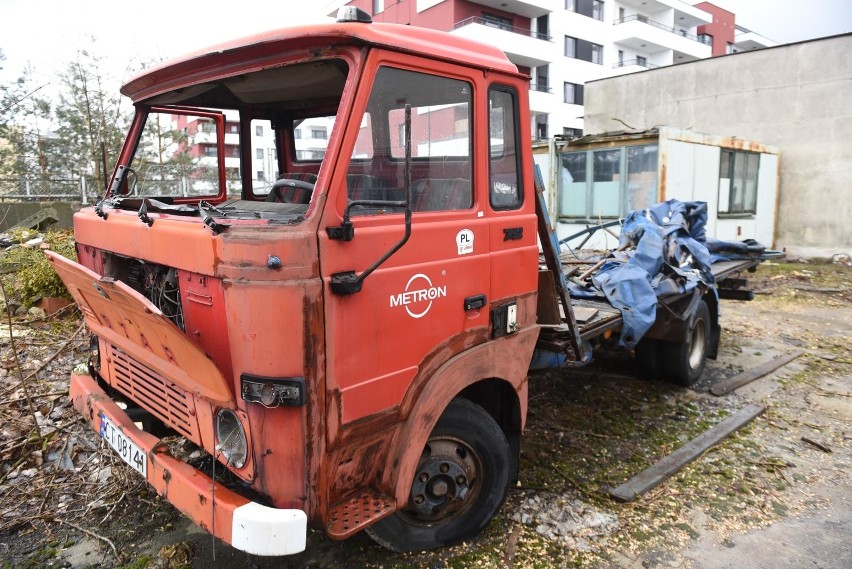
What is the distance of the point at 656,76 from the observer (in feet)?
54.4

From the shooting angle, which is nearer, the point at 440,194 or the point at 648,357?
the point at 440,194

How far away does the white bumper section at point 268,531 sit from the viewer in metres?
2.13

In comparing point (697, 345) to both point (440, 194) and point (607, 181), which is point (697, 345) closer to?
point (440, 194)

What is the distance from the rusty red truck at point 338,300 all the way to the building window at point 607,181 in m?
9.03

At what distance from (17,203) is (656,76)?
15.9 metres

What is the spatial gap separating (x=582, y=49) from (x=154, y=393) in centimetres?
3414

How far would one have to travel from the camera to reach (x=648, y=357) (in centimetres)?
571

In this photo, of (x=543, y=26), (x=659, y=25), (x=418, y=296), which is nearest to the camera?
(x=418, y=296)

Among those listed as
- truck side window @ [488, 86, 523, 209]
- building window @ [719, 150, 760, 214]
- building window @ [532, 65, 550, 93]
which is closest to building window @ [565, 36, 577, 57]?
building window @ [532, 65, 550, 93]

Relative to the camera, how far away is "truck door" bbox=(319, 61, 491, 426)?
236 centimetres

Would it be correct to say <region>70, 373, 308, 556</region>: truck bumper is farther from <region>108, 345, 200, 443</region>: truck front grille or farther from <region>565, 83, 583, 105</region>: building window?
<region>565, 83, 583, 105</region>: building window

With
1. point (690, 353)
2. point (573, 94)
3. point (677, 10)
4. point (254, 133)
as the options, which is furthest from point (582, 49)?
point (254, 133)

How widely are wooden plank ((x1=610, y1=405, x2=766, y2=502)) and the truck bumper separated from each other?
2.31 m

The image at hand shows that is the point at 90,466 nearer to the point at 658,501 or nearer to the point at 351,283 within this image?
the point at 351,283
